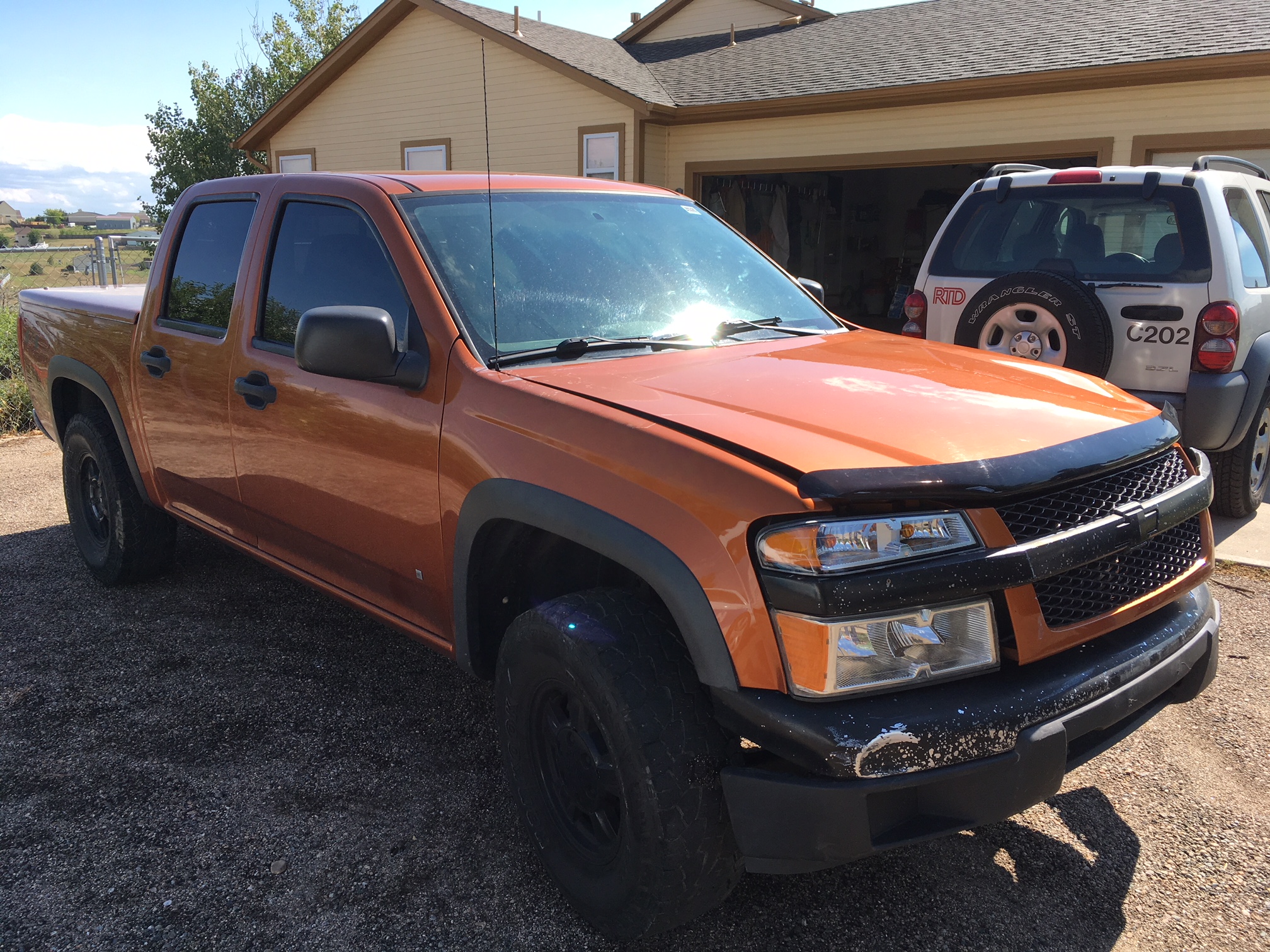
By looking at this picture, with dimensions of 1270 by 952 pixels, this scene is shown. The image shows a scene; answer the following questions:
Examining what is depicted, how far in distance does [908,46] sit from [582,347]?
1332 cm

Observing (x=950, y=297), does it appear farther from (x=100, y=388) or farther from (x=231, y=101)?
(x=231, y=101)

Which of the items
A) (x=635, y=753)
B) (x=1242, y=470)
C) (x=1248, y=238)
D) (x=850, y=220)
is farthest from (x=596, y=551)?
(x=850, y=220)

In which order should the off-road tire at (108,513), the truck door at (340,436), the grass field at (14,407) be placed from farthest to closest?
the grass field at (14,407)
the off-road tire at (108,513)
the truck door at (340,436)

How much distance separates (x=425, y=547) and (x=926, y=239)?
54.7 feet

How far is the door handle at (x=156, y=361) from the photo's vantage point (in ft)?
13.0

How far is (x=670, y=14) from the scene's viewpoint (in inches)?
730

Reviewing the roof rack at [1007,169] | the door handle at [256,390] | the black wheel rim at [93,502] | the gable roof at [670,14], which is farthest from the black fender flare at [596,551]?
the gable roof at [670,14]

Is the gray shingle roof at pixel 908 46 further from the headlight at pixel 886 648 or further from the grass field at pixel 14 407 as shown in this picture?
the headlight at pixel 886 648

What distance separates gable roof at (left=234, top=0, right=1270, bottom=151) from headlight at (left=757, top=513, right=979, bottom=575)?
1088 cm

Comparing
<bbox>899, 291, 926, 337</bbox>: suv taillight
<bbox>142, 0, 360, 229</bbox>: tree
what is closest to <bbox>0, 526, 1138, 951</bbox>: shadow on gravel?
<bbox>899, 291, 926, 337</bbox>: suv taillight

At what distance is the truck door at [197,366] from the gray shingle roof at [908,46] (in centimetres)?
1057

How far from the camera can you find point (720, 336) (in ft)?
10.2

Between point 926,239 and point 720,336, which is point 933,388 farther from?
point 926,239

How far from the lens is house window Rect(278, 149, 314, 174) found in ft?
61.6
